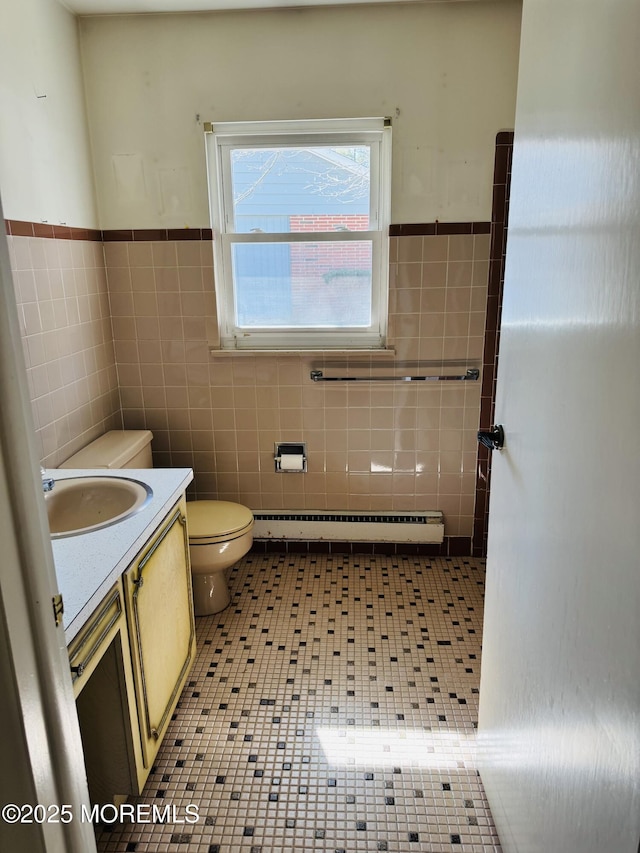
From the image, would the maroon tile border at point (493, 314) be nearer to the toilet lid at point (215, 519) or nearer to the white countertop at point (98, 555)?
the toilet lid at point (215, 519)

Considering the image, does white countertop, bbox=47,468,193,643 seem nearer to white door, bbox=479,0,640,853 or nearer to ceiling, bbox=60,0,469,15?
white door, bbox=479,0,640,853

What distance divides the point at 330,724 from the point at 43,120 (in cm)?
241

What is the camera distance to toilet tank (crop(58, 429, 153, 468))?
2.40m

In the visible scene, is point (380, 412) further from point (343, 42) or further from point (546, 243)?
point (546, 243)

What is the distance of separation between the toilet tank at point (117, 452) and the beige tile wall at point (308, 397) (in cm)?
21

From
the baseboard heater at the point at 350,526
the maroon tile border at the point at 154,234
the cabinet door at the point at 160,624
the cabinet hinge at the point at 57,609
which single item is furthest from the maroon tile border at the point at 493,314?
the cabinet hinge at the point at 57,609

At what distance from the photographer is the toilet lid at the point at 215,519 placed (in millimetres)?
2508

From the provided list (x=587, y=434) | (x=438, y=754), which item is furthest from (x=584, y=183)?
(x=438, y=754)

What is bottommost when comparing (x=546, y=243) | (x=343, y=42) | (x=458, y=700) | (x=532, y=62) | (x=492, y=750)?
(x=458, y=700)

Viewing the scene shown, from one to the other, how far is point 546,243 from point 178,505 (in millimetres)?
1353

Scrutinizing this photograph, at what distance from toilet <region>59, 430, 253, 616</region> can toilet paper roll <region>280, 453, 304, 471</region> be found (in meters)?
0.36

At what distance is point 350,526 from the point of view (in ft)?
10.2

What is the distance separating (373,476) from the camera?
305cm

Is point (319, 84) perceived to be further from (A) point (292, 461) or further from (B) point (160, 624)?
(B) point (160, 624)
